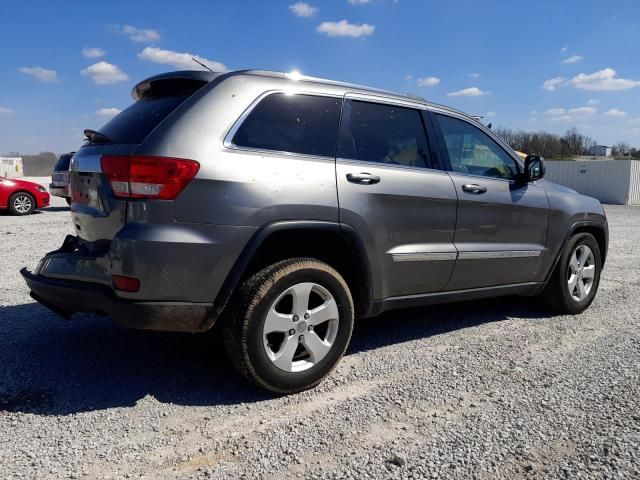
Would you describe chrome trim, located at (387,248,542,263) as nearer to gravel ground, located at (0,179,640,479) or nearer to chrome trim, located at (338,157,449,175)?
chrome trim, located at (338,157,449,175)

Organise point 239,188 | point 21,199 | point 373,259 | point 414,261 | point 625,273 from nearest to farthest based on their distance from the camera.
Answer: point 239,188
point 373,259
point 414,261
point 625,273
point 21,199

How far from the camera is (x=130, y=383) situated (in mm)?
3197

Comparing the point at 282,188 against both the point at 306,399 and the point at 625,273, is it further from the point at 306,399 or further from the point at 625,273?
the point at 625,273

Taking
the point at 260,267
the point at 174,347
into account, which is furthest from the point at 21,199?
the point at 260,267

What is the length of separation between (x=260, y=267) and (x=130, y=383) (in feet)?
3.60

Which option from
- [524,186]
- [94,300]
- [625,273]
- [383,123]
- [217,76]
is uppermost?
[217,76]

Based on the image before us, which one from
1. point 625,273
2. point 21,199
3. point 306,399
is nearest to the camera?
point 306,399

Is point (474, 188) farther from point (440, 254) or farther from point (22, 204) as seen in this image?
point (22, 204)

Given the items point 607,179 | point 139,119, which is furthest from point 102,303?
point 607,179

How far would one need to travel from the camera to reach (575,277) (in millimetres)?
5004

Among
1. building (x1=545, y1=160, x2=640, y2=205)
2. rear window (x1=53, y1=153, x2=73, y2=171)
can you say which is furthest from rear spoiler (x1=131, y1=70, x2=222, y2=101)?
building (x1=545, y1=160, x2=640, y2=205)

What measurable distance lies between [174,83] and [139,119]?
13.0 inches

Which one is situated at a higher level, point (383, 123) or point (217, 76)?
point (217, 76)

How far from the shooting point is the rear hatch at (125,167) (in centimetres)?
270
